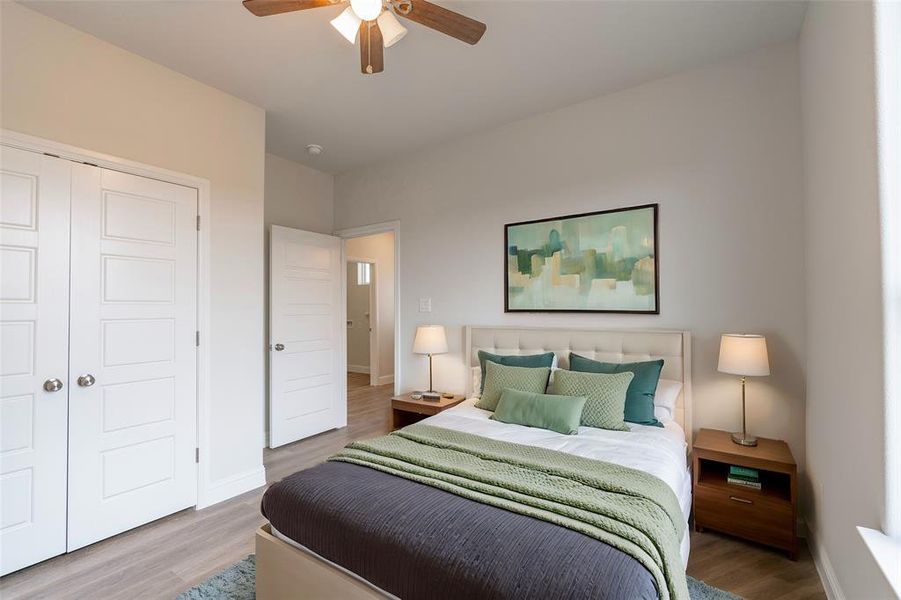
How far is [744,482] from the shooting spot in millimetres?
2174

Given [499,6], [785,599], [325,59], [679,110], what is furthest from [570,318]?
[325,59]

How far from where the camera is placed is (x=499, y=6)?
2.04 metres

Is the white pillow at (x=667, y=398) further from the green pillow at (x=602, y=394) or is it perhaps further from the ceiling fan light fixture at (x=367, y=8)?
the ceiling fan light fixture at (x=367, y=8)

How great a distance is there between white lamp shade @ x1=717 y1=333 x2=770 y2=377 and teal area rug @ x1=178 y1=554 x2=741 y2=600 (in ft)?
3.51

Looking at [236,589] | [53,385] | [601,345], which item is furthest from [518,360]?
[53,385]

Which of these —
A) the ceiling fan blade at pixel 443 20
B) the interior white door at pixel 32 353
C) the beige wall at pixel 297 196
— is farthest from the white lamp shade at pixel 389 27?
the beige wall at pixel 297 196

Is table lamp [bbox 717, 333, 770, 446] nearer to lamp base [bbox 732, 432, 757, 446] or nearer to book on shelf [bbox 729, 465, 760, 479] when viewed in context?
lamp base [bbox 732, 432, 757, 446]

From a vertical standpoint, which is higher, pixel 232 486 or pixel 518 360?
pixel 518 360

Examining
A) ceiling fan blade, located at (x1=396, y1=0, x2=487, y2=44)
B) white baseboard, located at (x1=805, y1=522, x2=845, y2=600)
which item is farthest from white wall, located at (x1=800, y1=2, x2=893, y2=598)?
ceiling fan blade, located at (x1=396, y1=0, x2=487, y2=44)

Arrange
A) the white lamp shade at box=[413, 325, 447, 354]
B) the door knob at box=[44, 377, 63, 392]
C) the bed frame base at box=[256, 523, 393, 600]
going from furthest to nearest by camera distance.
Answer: the white lamp shade at box=[413, 325, 447, 354], the door knob at box=[44, 377, 63, 392], the bed frame base at box=[256, 523, 393, 600]

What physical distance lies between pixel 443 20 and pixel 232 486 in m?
3.19

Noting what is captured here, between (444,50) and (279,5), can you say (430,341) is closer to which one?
(444,50)

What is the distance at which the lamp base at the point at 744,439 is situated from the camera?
2248mm

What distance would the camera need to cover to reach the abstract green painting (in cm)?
276
